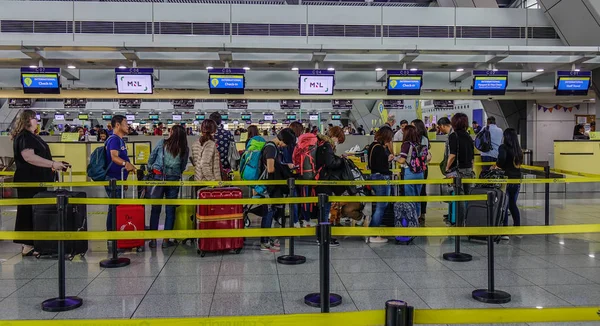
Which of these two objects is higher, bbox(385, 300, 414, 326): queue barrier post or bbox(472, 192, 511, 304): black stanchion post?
bbox(385, 300, 414, 326): queue barrier post

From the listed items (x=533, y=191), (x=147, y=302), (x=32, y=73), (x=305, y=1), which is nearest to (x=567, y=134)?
(x=533, y=191)

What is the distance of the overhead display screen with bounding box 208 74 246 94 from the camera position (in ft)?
45.6

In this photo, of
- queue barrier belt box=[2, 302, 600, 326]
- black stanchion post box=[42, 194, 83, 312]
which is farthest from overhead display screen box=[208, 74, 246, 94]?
queue barrier belt box=[2, 302, 600, 326]

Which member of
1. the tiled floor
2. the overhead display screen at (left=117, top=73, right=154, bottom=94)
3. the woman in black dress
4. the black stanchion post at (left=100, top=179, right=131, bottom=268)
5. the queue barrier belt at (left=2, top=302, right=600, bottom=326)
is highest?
the overhead display screen at (left=117, top=73, right=154, bottom=94)

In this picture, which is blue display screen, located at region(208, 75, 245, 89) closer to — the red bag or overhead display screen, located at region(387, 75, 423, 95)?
overhead display screen, located at region(387, 75, 423, 95)

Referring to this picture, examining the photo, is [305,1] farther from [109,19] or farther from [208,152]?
[208,152]

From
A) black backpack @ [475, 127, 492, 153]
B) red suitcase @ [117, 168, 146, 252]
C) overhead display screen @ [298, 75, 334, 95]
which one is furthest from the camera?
overhead display screen @ [298, 75, 334, 95]

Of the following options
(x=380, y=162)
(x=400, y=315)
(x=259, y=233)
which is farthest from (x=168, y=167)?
(x=400, y=315)

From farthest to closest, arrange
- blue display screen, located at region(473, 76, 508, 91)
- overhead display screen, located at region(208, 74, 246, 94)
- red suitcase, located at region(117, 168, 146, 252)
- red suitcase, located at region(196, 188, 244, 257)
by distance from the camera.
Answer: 1. blue display screen, located at region(473, 76, 508, 91)
2. overhead display screen, located at region(208, 74, 246, 94)
3. red suitcase, located at region(117, 168, 146, 252)
4. red suitcase, located at region(196, 188, 244, 257)

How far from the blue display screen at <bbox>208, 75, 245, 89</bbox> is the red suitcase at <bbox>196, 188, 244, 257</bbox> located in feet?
25.2

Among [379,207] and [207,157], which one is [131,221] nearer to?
[207,157]

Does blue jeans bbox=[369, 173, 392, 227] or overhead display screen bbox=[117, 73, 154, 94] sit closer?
blue jeans bbox=[369, 173, 392, 227]

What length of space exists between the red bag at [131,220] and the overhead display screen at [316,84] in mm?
8317

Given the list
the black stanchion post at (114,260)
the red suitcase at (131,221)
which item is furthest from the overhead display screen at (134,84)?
the black stanchion post at (114,260)
